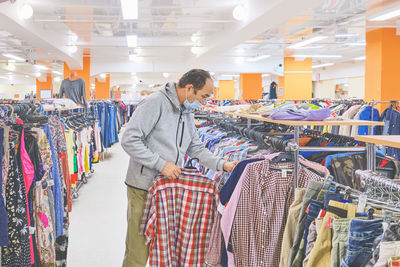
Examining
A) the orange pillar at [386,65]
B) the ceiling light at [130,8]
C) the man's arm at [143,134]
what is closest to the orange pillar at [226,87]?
the orange pillar at [386,65]

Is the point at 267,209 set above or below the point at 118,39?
below

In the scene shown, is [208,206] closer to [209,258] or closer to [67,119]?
[209,258]

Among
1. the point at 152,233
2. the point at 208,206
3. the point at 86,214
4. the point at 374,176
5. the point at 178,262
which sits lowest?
the point at 86,214

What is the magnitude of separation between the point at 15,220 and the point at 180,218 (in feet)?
3.37

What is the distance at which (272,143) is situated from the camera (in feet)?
9.52

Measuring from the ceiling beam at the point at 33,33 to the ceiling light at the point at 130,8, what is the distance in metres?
2.16

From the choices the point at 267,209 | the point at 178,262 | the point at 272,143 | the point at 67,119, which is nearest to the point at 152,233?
the point at 178,262

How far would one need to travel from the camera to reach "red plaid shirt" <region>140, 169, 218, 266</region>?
246cm

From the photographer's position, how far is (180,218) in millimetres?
2488

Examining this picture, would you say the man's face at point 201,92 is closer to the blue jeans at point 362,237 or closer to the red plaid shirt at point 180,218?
the red plaid shirt at point 180,218

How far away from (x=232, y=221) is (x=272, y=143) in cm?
81

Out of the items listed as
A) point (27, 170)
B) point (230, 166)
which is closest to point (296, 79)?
point (230, 166)

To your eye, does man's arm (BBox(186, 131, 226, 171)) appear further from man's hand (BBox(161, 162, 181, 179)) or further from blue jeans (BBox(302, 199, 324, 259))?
blue jeans (BBox(302, 199, 324, 259))

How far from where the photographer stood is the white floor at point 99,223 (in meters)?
3.94
